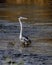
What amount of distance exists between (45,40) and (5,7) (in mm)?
2036

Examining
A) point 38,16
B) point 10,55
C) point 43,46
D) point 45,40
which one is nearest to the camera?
point 10,55

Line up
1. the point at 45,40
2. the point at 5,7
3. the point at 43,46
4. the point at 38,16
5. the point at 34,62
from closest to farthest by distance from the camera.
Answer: the point at 34,62 → the point at 43,46 → the point at 45,40 → the point at 38,16 → the point at 5,7

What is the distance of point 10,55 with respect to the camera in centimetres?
254

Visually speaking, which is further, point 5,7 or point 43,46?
point 5,7

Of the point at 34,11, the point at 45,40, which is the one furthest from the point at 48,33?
the point at 34,11

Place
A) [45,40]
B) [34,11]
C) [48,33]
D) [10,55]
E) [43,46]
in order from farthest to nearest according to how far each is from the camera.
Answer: [34,11] → [48,33] → [45,40] → [43,46] → [10,55]

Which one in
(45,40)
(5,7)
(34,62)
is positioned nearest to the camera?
(34,62)

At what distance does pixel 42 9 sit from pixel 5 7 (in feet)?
2.38

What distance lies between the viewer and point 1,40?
306cm

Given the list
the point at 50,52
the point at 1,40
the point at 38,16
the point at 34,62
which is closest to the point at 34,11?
the point at 38,16

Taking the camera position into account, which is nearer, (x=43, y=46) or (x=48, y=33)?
(x=43, y=46)

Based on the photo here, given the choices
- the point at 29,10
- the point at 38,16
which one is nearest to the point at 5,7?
the point at 29,10

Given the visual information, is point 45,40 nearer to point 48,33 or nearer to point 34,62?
point 48,33

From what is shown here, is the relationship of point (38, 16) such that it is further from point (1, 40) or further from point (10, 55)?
point (10, 55)
